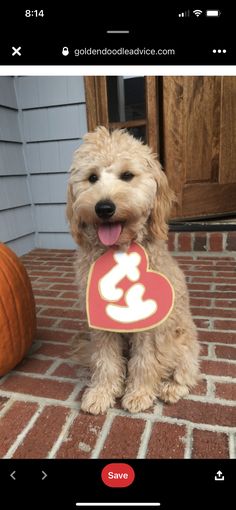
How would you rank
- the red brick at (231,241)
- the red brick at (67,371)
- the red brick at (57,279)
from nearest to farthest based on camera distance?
1. the red brick at (67,371)
2. the red brick at (57,279)
3. the red brick at (231,241)

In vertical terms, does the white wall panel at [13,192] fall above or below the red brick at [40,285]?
above

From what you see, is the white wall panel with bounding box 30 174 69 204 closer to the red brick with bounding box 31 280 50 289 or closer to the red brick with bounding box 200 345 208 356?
the red brick with bounding box 31 280 50 289

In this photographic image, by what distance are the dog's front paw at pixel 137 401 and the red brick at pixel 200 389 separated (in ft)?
0.81

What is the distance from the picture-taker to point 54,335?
254cm

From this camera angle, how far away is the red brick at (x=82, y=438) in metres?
1.52

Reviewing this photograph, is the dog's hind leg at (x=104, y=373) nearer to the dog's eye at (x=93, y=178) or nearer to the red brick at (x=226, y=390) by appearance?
the red brick at (x=226, y=390)

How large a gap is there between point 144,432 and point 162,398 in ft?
0.80

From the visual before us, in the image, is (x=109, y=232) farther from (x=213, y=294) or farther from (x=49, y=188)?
(x=49, y=188)

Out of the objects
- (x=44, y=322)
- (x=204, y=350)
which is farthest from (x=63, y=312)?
(x=204, y=350)

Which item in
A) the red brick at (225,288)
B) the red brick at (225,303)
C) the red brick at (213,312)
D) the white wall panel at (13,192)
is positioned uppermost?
the white wall panel at (13,192)

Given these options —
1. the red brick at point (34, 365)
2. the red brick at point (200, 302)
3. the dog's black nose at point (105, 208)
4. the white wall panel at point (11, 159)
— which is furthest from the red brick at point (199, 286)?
the white wall panel at point (11, 159)

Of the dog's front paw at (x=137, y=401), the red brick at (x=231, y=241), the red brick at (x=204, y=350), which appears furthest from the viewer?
the red brick at (x=231, y=241)
